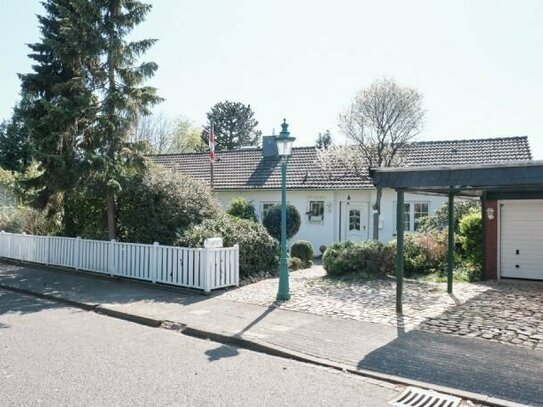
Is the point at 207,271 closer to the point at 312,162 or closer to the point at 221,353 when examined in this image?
the point at 221,353

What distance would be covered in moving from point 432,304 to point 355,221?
11.4m

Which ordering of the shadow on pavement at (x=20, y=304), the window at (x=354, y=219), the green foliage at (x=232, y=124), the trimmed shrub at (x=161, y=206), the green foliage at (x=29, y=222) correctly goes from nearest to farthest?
the shadow on pavement at (x=20, y=304), the trimmed shrub at (x=161, y=206), the green foliage at (x=29, y=222), the window at (x=354, y=219), the green foliage at (x=232, y=124)

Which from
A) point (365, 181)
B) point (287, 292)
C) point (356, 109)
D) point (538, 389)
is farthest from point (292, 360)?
point (365, 181)

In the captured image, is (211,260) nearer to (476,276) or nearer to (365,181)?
(476,276)

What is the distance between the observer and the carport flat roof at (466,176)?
7758 millimetres

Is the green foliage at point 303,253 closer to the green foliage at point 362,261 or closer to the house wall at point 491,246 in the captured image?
the green foliage at point 362,261

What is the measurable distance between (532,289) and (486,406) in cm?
832

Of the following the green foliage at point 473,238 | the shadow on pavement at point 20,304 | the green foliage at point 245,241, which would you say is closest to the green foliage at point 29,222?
the shadow on pavement at point 20,304

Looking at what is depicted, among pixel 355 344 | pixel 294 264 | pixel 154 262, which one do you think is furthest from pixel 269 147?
pixel 355 344

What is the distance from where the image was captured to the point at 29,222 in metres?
19.1

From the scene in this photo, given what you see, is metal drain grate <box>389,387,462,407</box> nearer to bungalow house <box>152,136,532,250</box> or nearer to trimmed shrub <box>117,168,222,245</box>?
trimmed shrub <box>117,168,222,245</box>

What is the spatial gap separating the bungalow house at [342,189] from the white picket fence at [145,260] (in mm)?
5500

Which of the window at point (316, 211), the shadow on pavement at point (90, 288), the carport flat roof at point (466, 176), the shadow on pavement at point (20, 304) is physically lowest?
the shadow on pavement at point (20, 304)

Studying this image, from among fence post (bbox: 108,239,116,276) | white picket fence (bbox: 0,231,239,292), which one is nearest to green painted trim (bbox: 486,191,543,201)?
white picket fence (bbox: 0,231,239,292)
